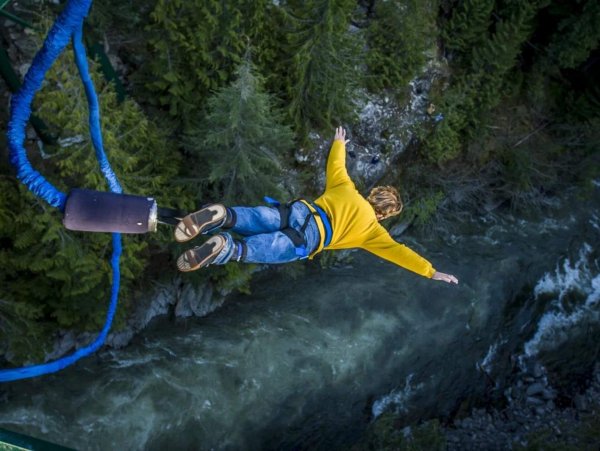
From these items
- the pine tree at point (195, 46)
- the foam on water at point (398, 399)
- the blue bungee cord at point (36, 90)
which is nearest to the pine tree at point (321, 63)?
the pine tree at point (195, 46)

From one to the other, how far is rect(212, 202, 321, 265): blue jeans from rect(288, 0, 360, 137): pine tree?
336 centimetres

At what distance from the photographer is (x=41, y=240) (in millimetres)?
6285

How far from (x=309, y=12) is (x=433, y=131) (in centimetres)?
526

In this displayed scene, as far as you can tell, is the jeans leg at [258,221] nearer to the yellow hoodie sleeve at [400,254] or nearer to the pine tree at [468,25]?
the yellow hoodie sleeve at [400,254]

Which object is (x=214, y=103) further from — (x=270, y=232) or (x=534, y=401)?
(x=534, y=401)

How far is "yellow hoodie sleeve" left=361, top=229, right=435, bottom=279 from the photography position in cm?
565

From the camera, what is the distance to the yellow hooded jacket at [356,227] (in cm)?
566

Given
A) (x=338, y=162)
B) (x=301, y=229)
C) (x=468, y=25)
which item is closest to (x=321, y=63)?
(x=338, y=162)

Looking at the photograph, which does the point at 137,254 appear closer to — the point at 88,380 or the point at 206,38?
the point at 88,380

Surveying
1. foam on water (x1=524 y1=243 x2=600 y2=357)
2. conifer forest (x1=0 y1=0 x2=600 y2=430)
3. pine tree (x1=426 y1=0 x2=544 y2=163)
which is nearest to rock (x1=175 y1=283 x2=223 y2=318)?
conifer forest (x1=0 y1=0 x2=600 y2=430)

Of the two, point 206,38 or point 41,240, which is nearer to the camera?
point 41,240

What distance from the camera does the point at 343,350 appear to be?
10.2 meters

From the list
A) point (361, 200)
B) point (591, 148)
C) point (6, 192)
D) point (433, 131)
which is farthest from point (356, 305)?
point (591, 148)

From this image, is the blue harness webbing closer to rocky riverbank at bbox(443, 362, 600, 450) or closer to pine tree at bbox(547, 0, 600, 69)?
rocky riverbank at bbox(443, 362, 600, 450)
